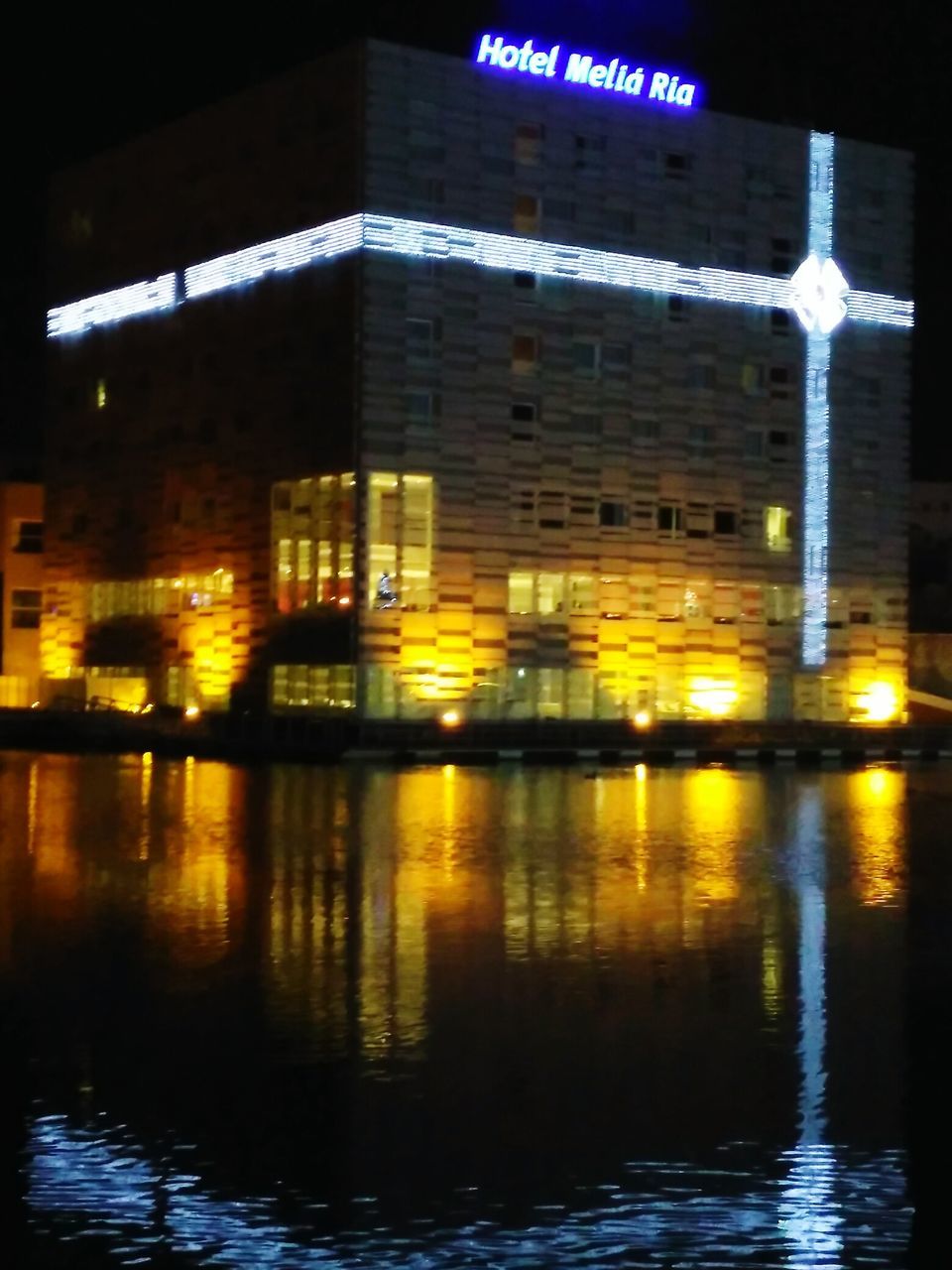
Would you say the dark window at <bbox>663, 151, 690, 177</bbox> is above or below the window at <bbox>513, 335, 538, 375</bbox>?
above

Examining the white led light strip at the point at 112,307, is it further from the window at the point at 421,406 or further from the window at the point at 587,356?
the window at the point at 587,356

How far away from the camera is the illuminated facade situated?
58.4 m

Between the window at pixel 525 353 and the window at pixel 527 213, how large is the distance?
3176mm

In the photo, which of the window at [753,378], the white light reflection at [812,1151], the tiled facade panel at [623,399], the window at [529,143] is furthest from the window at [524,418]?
the white light reflection at [812,1151]

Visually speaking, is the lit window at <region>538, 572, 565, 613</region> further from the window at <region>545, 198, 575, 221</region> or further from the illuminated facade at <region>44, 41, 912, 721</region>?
the window at <region>545, 198, 575, 221</region>

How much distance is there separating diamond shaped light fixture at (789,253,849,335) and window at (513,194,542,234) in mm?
10283

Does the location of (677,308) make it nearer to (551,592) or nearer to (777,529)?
(777,529)

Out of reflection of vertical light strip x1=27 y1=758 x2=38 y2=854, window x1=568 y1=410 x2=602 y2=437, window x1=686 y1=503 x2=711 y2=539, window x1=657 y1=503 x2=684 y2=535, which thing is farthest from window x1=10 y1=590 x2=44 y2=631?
reflection of vertical light strip x1=27 y1=758 x2=38 y2=854

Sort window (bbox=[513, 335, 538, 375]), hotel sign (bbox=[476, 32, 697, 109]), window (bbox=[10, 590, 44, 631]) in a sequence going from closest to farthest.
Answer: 1. hotel sign (bbox=[476, 32, 697, 109])
2. window (bbox=[513, 335, 538, 375])
3. window (bbox=[10, 590, 44, 631])

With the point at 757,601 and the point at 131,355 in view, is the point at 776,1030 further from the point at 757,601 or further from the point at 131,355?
the point at 131,355

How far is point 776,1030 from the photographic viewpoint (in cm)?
1130

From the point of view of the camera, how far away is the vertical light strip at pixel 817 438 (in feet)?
219

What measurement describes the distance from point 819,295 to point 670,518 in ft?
31.4

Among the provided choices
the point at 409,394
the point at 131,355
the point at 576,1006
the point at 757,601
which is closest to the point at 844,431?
the point at 757,601
